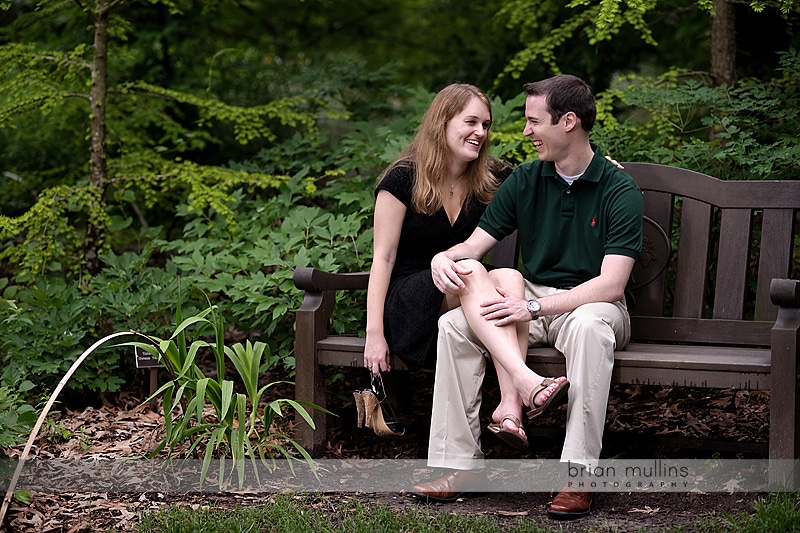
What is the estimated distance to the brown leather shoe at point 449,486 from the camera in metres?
3.35

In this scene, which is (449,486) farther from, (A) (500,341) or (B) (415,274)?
(B) (415,274)

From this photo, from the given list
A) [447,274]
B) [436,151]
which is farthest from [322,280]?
[436,151]

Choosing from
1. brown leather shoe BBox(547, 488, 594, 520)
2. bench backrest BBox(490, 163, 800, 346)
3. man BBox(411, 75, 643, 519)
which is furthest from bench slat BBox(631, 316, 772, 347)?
brown leather shoe BBox(547, 488, 594, 520)

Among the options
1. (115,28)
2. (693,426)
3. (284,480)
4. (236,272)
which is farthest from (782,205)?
A: (115,28)

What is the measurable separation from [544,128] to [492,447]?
59.2 inches

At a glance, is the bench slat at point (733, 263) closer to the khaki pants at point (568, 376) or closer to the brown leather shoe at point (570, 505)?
the khaki pants at point (568, 376)

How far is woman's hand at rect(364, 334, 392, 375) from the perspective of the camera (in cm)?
369

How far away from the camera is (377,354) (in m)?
3.69

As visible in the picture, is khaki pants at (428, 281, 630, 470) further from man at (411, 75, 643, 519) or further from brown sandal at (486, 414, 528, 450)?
brown sandal at (486, 414, 528, 450)

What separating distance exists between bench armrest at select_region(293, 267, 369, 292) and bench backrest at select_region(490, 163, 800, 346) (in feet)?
4.02

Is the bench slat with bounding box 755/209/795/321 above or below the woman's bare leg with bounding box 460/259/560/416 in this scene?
above

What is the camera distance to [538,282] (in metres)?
3.73

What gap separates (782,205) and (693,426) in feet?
3.78

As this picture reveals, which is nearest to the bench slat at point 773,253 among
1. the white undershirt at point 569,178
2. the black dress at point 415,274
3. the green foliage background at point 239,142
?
the green foliage background at point 239,142
